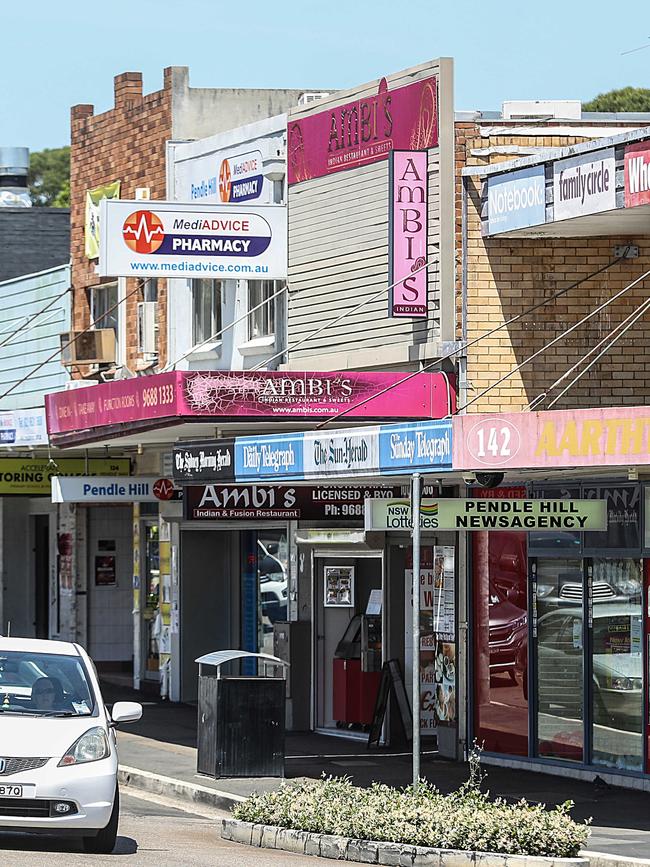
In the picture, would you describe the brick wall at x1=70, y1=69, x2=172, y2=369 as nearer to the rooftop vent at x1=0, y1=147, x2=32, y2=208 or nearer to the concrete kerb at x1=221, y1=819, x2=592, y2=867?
the rooftop vent at x1=0, y1=147, x2=32, y2=208

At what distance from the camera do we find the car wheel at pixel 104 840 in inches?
475

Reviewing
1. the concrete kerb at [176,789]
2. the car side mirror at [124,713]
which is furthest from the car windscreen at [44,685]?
the concrete kerb at [176,789]

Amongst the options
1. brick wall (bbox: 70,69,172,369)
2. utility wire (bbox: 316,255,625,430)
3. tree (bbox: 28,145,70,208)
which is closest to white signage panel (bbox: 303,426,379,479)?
utility wire (bbox: 316,255,625,430)

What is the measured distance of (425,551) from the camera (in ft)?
67.0

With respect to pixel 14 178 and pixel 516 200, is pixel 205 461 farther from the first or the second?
pixel 14 178

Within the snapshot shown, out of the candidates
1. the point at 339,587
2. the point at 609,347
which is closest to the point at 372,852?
the point at 609,347

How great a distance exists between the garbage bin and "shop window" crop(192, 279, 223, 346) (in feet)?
26.6

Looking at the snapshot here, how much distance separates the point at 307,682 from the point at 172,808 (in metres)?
6.11

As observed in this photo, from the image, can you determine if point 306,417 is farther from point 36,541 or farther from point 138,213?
point 36,541

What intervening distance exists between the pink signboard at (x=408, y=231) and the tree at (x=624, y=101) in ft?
116

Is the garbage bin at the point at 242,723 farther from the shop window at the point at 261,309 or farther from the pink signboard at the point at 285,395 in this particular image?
the shop window at the point at 261,309

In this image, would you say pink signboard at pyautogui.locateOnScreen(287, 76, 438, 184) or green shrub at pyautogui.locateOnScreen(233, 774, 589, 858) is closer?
green shrub at pyautogui.locateOnScreen(233, 774, 589, 858)

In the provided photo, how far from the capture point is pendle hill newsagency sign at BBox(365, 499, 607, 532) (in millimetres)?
13305

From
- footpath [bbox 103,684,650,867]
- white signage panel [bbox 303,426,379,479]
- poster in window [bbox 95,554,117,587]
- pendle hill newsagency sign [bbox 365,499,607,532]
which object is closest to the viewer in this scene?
pendle hill newsagency sign [bbox 365,499,607,532]
